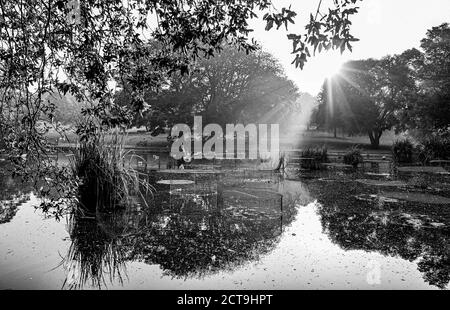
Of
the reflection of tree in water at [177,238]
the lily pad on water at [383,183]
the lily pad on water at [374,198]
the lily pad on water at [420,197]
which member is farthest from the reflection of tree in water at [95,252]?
the lily pad on water at [383,183]

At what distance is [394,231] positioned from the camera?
21.5ft

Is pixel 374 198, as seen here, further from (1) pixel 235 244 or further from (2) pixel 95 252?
(2) pixel 95 252

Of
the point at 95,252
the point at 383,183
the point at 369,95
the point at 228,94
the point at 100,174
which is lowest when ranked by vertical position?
the point at 95,252

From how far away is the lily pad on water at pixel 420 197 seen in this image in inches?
375

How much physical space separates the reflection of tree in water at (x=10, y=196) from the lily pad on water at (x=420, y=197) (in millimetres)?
9358

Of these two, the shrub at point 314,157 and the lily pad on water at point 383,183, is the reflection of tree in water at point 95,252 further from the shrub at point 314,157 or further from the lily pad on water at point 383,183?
the shrub at point 314,157

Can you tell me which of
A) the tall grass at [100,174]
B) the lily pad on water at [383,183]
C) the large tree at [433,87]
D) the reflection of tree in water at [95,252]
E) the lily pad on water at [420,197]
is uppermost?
the large tree at [433,87]

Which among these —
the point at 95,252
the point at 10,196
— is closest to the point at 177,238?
the point at 95,252

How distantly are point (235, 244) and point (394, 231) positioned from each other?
294 centimetres

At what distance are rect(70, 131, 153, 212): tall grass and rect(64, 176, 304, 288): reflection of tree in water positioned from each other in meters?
0.49

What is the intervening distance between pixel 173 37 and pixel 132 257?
3.03 metres

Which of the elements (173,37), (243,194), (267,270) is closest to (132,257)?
(267,270)

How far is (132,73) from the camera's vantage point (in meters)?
4.62
